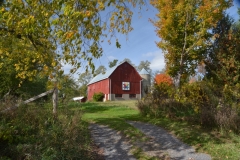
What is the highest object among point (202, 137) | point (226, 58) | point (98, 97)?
point (226, 58)

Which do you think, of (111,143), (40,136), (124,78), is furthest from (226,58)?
(124,78)

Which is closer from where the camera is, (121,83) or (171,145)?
(171,145)

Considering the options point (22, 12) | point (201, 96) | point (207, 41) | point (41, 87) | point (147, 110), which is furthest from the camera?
point (41, 87)

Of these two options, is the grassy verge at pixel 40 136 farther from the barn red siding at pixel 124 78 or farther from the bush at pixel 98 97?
the barn red siding at pixel 124 78

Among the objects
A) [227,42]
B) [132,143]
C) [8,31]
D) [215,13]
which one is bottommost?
[132,143]

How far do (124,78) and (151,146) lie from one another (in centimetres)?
2575

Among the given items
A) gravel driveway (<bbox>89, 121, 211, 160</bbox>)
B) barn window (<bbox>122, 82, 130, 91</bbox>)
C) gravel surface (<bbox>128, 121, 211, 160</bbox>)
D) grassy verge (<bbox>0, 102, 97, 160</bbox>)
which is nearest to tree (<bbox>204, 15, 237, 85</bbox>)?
gravel surface (<bbox>128, 121, 211, 160</bbox>)

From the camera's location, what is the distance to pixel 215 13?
13938 millimetres

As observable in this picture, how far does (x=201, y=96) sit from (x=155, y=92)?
9.20ft

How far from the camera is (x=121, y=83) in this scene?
109 feet

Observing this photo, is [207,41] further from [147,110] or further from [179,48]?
[147,110]

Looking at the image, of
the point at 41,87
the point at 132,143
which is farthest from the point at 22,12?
the point at 41,87

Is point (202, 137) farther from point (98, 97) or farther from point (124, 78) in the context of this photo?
point (124, 78)

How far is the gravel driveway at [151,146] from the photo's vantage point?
6.93 meters
